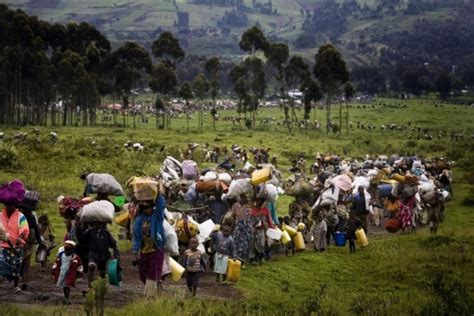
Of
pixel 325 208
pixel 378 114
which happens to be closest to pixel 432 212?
pixel 325 208

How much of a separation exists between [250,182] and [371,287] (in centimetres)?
309

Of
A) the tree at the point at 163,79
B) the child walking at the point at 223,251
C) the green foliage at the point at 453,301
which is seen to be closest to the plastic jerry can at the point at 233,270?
the child walking at the point at 223,251

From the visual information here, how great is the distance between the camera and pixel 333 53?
61.6 meters

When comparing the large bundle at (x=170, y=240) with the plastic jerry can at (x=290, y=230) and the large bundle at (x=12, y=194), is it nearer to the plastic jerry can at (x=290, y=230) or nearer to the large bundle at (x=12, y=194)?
the large bundle at (x=12, y=194)

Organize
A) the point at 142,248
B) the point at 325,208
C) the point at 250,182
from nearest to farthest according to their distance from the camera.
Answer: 1. the point at 142,248
2. the point at 250,182
3. the point at 325,208

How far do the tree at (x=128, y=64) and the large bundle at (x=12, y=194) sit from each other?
56710 millimetres

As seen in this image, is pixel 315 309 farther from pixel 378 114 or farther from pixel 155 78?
pixel 378 114

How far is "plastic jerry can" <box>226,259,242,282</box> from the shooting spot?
11.1 meters

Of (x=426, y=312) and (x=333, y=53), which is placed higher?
(x=333, y=53)

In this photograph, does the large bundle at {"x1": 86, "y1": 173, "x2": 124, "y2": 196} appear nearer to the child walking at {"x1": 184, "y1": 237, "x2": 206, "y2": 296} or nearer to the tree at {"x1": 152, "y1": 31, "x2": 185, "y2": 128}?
the child walking at {"x1": 184, "y1": 237, "x2": 206, "y2": 296}

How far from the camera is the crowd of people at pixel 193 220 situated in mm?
9438

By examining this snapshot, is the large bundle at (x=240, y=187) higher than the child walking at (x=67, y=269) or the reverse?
higher

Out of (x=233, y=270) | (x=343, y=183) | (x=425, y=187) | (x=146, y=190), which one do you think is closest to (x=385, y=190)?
(x=425, y=187)

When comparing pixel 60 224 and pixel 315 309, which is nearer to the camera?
pixel 315 309
